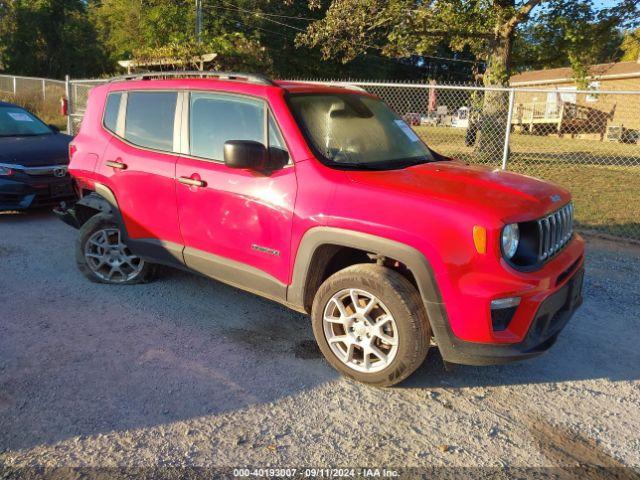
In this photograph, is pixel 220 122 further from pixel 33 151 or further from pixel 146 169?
pixel 33 151

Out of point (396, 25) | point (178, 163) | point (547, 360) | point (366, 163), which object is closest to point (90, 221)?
point (178, 163)

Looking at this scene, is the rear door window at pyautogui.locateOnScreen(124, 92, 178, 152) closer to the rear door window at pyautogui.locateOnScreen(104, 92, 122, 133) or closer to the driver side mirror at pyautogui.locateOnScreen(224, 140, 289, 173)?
the rear door window at pyautogui.locateOnScreen(104, 92, 122, 133)

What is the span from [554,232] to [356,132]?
158 centimetres

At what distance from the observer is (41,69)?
33.7m

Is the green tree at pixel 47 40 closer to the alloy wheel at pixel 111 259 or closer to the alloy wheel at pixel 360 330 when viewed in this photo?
the alloy wheel at pixel 111 259

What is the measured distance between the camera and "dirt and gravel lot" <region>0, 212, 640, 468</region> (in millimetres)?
2809

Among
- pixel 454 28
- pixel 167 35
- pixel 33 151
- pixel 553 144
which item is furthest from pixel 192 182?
pixel 167 35

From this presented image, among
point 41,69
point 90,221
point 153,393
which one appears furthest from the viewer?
point 41,69

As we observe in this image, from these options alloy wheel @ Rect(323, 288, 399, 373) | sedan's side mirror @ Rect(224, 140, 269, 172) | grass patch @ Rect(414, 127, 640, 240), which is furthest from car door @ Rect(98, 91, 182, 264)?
grass patch @ Rect(414, 127, 640, 240)

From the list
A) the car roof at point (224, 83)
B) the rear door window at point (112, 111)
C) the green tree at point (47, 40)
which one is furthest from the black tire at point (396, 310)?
the green tree at point (47, 40)

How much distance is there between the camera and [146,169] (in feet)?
14.5

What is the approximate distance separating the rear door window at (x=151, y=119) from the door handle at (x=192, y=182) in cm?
36

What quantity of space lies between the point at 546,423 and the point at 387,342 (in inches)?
40.2

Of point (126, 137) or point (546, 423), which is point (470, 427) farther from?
point (126, 137)
